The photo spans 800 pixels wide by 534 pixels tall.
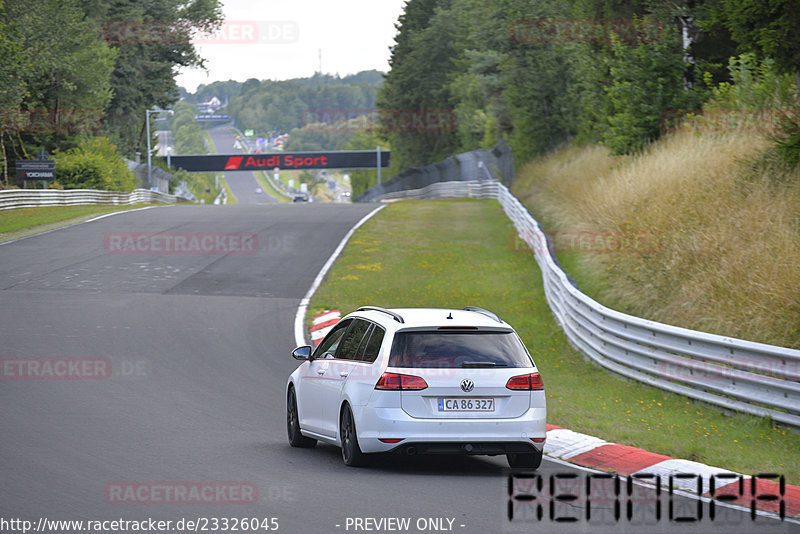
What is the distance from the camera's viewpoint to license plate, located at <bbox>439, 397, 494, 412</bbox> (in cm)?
873

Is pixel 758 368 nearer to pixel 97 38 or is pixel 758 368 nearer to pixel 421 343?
pixel 421 343

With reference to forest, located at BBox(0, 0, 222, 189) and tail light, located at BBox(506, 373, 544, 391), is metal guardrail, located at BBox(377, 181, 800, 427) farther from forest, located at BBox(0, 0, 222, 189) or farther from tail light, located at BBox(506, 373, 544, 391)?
forest, located at BBox(0, 0, 222, 189)

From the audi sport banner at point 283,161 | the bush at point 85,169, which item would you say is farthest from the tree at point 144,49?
the audi sport banner at point 283,161

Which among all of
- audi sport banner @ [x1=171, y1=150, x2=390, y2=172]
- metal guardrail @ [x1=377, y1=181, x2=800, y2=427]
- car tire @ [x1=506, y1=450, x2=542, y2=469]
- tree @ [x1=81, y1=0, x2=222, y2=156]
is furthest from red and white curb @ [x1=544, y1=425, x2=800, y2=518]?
audi sport banner @ [x1=171, y1=150, x2=390, y2=172]

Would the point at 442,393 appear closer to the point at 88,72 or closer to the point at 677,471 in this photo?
the point at 677,471

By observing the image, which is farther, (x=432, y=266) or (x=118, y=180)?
(x=118, y=180)

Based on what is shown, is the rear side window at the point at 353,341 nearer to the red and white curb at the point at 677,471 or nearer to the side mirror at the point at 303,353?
the side mirror at the point at 303,353

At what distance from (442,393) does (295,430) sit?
7.73 feet

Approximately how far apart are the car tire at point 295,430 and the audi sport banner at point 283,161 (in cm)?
9459

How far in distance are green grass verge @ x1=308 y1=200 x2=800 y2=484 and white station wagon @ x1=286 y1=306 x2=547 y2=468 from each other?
1840 mm

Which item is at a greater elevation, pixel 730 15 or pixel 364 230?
pixel 730 15

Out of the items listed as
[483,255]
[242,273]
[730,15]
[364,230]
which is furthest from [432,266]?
[730,15]

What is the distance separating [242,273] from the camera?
1069 inches

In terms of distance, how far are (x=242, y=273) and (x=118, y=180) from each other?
3629cm
